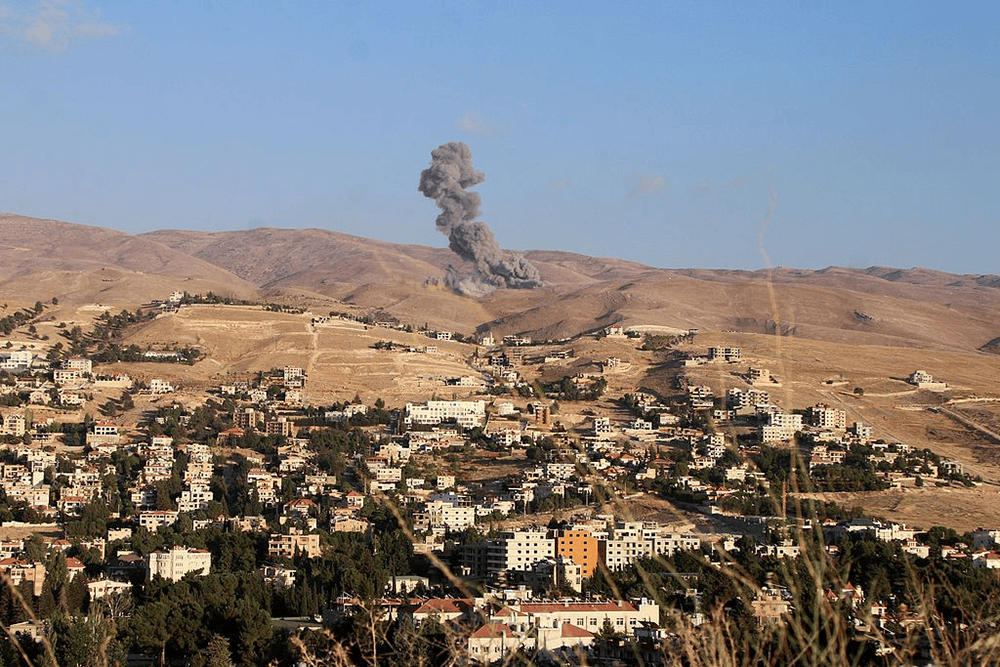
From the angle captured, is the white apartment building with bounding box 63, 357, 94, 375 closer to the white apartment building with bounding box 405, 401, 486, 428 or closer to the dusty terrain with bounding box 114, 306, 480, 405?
the dusty terrain with bounding box 114, 306, 480, 405

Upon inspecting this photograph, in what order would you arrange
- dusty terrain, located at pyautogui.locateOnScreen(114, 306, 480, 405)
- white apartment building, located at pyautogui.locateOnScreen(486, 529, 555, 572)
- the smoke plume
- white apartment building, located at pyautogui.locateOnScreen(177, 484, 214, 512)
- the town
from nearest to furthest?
the town → white apartment building, located at pyautogui.locateOnScreen(486, 529, 555, 572) → white apartment building, located at pyautogui.locateOnScreen(177, 484, 214, 512) → dusty terrain, located at pyautogui.locateOnScreen(114, 306, 480, 405) → the smoke plume

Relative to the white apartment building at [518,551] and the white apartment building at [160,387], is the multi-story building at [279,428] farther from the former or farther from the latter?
the white apartment building at [518,551]

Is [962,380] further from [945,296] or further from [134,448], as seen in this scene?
[945,296]

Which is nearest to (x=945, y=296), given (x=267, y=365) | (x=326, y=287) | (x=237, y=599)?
(x=326, y=287)

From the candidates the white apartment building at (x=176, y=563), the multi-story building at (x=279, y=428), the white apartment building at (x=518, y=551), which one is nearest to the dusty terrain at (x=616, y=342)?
the multi-story building at (x=279, y=428)

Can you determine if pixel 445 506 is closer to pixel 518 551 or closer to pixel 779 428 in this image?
pixel 518 551

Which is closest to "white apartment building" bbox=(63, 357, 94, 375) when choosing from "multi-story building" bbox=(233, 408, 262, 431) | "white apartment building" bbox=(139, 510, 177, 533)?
"multi-story building" bbox=(233, 408, 262, 431)
